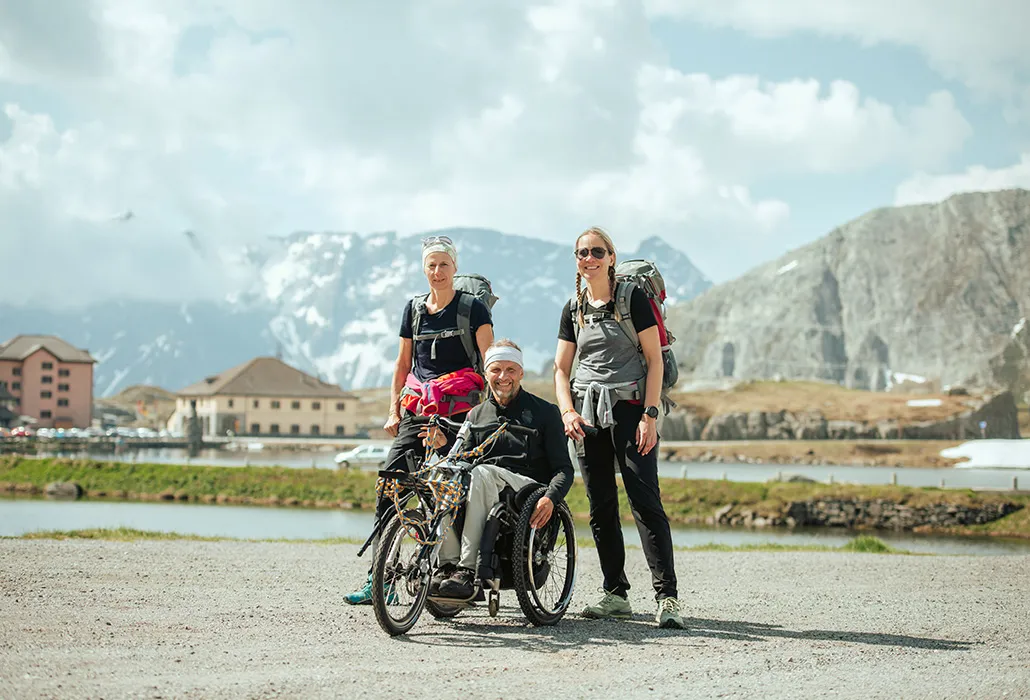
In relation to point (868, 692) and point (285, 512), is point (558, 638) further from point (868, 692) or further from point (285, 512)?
point (285, 512)

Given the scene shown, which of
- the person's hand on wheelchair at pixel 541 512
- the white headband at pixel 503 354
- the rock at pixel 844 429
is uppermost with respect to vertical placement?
the rock at pixel 844 429

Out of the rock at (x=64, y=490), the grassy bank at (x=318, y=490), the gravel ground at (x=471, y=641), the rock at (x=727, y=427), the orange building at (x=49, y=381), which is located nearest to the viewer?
the gravel ground at (x=471, y=641)

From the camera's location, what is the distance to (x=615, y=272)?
315 inches

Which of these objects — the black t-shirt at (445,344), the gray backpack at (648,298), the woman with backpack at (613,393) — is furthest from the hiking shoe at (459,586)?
the gray backpack at (648,298)

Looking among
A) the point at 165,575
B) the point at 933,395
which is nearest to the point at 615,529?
the point at 165,575

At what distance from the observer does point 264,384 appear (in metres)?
136

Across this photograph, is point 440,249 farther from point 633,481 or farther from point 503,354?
point 633,481

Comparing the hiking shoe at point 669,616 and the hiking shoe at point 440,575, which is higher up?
the hiking shoe at point 440,575

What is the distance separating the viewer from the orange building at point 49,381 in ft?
449

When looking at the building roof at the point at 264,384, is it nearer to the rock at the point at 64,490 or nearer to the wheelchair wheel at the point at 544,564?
the rock at the point at 64,490

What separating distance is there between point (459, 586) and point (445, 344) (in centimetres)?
187

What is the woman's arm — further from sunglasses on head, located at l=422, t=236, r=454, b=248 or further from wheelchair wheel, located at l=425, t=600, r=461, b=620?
wheelchair wheel, located at l=425, t=600, r=461, b=620

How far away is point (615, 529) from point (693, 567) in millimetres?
5135

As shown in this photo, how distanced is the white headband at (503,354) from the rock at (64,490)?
139 feet
